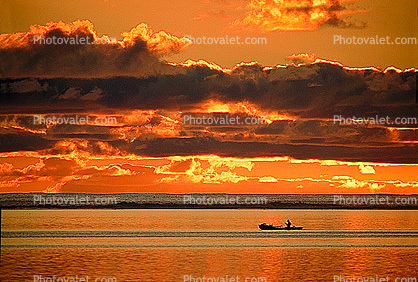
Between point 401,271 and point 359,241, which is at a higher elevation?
point 359,241

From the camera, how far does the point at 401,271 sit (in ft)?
195

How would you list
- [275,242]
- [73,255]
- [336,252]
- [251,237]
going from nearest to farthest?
[73,255]
[336,252]
[275,242]
[251,237]

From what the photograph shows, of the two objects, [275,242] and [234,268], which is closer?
[234,268]

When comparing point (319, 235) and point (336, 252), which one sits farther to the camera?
point (319, 235)

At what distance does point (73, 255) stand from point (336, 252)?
2838 centimetres

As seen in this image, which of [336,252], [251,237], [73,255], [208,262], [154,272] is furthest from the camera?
[251,237]

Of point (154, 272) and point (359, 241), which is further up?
point (359, 241)

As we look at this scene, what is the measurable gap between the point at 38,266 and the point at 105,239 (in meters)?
30.6

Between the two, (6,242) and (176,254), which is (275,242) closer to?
(176,254)

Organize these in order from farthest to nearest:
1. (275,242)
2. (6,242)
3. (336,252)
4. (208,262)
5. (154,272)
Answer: (275,242)
(6,242)
(336,252)
(208,262)
(154,272)

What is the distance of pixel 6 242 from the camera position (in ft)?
273

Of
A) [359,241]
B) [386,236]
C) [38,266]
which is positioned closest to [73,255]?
[38,266]

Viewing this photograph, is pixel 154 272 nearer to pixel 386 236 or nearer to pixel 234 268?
pixel 234 268

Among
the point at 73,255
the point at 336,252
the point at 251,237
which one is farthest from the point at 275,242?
the point at 73,255
